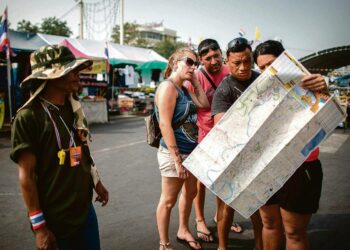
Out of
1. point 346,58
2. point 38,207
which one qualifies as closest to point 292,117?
point 38,207

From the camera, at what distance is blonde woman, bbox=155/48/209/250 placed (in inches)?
92.9

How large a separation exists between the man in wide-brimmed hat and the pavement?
1.34 meters

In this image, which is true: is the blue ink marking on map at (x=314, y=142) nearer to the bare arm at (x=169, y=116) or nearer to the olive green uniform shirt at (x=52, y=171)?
the bare arm at (x=169, y=116)

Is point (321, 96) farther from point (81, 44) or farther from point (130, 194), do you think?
point (81, 44)

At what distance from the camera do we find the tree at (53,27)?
136 feet

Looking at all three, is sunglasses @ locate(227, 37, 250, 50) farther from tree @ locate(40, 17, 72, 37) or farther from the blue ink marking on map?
tree @ locate(40, 17, 72, 37)

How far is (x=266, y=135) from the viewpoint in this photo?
5.44 ft

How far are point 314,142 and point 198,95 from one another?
4.39 ft

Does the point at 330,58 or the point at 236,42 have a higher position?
the point at 236,42

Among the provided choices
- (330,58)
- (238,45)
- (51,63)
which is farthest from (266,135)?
(330,58)

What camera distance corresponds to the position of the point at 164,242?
2.69m

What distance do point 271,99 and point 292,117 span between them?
155mm

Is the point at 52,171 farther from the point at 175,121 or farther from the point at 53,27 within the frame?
the point at 53,27

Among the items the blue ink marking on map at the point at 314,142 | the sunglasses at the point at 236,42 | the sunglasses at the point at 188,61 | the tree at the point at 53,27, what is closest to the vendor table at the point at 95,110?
the sunglasses at the point at 188,61
